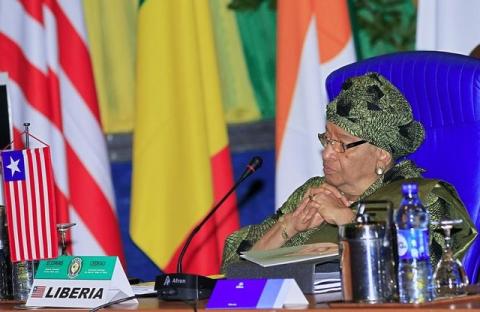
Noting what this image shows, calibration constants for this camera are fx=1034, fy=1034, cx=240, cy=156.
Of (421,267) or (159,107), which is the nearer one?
(421,267)

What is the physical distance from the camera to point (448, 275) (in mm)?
2146

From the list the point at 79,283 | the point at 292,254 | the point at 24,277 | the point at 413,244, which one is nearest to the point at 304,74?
the point at 292,254

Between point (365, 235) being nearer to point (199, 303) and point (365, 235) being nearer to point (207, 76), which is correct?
point (199, 303)

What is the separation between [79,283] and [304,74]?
1711 millimetres

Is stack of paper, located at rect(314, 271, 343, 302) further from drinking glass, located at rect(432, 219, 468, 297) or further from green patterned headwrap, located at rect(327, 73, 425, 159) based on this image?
green patterned headwrap, located at rect(327, 73, 425, 159)

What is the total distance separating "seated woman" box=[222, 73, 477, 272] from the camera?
2771 millimetres

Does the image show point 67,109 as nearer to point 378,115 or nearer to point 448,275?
point 378,115

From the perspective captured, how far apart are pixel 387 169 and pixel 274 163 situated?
4.74 feet

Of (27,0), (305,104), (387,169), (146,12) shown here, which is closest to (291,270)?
(387,169)

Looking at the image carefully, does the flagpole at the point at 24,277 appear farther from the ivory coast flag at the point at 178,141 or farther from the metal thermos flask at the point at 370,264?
the ivory coast flag at the point at 178,141

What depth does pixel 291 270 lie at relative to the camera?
2.27 meters

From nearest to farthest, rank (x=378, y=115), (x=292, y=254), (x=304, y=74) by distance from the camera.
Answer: (x=292, y=254) → (x=378, y=115) → (x=304, y=74)

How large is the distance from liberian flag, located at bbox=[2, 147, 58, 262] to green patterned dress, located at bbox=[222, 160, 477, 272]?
1.67ft

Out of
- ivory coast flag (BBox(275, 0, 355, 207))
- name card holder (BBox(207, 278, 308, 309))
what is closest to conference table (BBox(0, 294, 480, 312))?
name card holder (BBox(207, 278, 308, 309))
